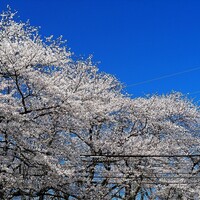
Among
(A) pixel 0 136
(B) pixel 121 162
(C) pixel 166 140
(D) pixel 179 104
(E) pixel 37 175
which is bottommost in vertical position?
(E) pixel 37 175

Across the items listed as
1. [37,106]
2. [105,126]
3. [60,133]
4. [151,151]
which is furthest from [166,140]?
[37,106]

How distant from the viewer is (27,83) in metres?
13.5

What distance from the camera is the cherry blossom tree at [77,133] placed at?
41.9 feet

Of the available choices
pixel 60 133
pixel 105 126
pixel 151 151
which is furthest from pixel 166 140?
pixel 60 133

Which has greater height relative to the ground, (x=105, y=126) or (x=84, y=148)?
(x=105, y=126)

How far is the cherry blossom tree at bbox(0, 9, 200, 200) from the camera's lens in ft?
41.9

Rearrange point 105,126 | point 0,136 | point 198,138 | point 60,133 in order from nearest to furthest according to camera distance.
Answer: point 0,136
point 60,133
point 105,126
point 198,138

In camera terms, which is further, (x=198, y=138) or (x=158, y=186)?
(x=198, y=138)

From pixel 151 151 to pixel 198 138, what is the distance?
5938mm

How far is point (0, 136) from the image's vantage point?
13.3 m

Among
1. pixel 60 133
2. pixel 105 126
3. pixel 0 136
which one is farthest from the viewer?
pixel 105 126

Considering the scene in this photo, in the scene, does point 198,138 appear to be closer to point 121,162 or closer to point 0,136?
point 121,162

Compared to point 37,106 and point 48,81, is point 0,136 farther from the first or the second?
point 48,81

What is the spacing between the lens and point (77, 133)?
1791 centimetres
